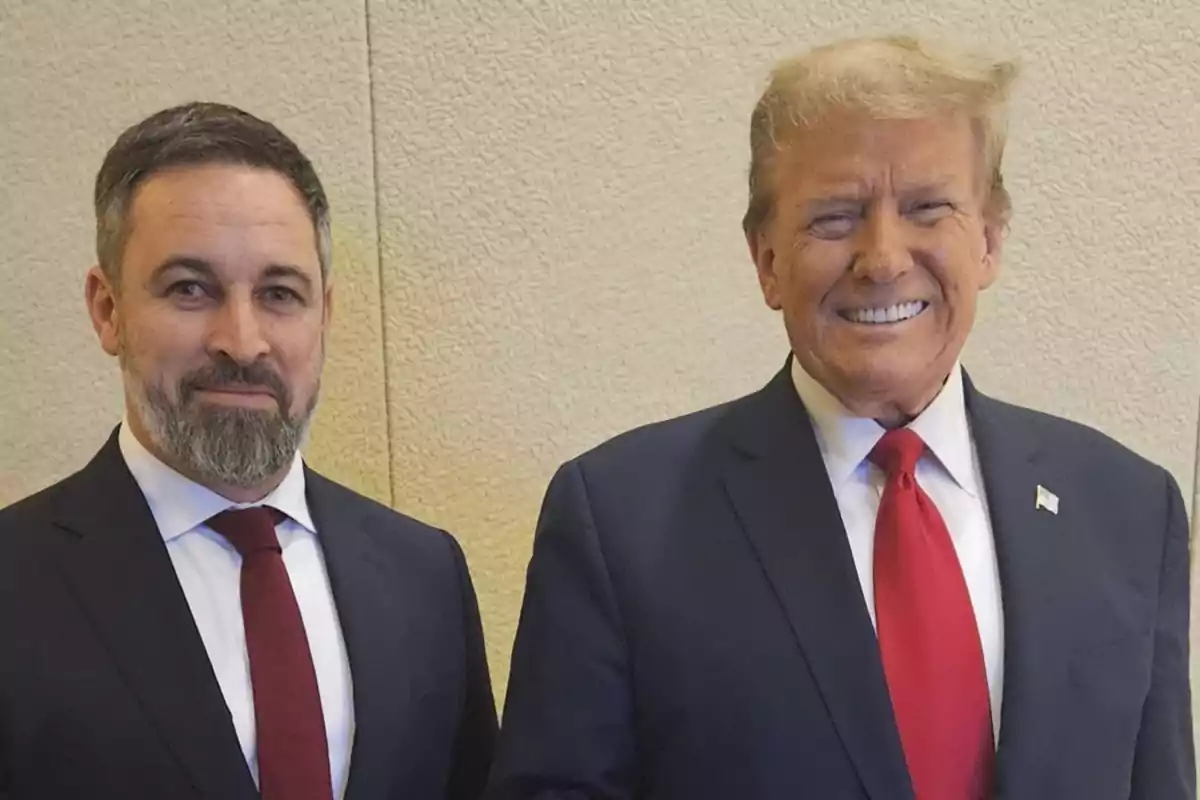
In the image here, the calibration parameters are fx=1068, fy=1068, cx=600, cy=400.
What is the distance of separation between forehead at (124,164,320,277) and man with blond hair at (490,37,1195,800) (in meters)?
0.39

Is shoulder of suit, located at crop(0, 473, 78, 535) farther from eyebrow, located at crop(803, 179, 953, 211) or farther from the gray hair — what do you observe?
eyebrow, located at crop(803, 179, 953, 211)

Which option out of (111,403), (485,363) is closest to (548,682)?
(485,363)

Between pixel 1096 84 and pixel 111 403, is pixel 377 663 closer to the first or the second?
pixel 111 403

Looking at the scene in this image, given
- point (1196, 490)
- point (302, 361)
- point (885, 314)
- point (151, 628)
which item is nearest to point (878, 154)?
point (885, 314)

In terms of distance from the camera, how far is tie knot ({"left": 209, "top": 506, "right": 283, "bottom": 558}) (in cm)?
113

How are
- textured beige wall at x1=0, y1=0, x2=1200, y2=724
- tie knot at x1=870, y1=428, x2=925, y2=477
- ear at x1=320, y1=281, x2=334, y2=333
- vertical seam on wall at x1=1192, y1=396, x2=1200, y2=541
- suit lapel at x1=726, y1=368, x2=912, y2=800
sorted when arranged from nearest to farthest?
suit lapel at x1=726, y1=368, x2=912, y2=800
tie knot at x1=870, y1=428, x2=925, y2=477
ear at x1=320, y1=281, x2=334, y2=333
textured beige wall at x1=0, y1=0, x2=1200, y2=724
vertical seam on wall at x1=1192, y1=396, x2=1200, y2=541

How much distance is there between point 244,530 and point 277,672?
0.15 meters

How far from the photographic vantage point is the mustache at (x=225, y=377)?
1.10 metres

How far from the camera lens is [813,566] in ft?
3.38

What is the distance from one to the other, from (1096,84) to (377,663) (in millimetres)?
1413

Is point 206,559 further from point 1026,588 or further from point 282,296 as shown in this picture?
point 1026,588

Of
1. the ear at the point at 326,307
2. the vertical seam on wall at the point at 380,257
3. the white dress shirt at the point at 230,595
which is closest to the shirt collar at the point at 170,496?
the white dress shirt at the point at 230,595

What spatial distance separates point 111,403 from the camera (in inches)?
65.4

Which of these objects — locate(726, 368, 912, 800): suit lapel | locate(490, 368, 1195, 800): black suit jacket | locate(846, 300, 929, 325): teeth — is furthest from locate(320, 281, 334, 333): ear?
locate(846, 300, 929, 325): teeth
